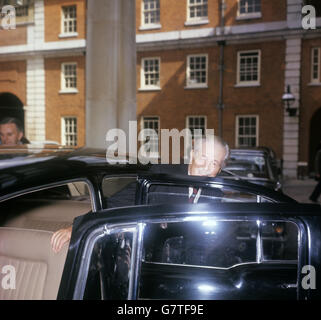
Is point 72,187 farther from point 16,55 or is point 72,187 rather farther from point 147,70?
point 16,55

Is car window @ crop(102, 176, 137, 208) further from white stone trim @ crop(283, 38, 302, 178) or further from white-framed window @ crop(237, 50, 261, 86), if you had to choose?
white-framed window @ crop(237, 50, 261, 86)

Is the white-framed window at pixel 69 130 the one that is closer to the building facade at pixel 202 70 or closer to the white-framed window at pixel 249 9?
the building facade at pixel 202 70

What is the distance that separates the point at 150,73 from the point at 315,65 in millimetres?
8371

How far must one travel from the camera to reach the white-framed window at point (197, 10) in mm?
18484

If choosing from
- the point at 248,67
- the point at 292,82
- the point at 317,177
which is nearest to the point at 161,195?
the point at 317,177

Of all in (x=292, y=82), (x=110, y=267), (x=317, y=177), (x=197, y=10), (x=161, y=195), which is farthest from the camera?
(x=197, y=10)

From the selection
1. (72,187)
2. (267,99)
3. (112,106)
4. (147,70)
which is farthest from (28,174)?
(147,70)

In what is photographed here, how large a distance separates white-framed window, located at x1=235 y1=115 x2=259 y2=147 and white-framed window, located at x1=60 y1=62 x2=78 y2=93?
998 cm

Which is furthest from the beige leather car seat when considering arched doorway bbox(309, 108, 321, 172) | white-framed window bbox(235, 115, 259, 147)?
arched doorway bbox(309, 108, 321, 172)

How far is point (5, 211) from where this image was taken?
248 cm

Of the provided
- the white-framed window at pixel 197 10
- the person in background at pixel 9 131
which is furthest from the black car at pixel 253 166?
the white-framed window at pixel 197 10

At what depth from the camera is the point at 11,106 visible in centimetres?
2369

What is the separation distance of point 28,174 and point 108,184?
1252mm

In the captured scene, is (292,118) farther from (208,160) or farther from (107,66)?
(208,160)
